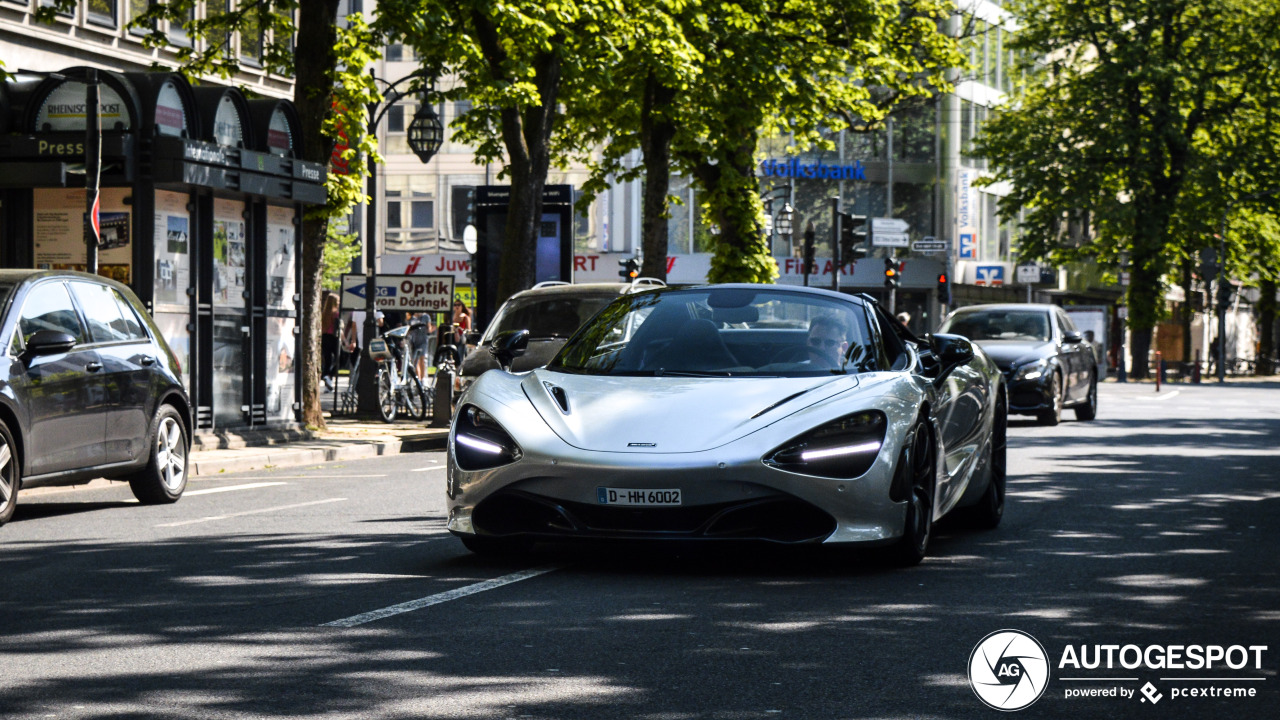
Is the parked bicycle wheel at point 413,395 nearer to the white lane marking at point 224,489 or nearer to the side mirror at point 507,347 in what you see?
the white lane marking at point 224,489

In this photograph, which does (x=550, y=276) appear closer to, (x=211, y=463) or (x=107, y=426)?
(x=211, y=463)

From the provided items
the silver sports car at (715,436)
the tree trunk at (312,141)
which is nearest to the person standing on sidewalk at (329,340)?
the tree trunk at (312,141)

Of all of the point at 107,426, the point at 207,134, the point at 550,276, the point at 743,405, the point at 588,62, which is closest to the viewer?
the point at 743,405

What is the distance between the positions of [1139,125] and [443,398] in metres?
35.3

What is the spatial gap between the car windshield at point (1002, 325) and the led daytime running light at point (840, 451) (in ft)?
56.3

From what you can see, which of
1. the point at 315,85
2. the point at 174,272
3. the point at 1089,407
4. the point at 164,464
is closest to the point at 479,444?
the point at 164,464

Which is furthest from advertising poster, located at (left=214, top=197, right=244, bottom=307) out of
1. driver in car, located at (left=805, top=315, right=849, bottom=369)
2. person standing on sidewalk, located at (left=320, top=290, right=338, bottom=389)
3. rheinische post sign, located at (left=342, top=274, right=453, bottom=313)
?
person standing on sidewalk, located at (left=320, top=290, right=338, bottom=389)

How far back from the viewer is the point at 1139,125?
53.6 m

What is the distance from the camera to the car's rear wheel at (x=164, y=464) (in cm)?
1266

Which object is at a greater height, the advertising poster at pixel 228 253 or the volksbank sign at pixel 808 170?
the volksbank sign at pixel 808 170

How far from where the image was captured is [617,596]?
297 inches

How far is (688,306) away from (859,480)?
1.77m

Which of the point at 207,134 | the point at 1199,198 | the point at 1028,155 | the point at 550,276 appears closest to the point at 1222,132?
the point at 1199,198

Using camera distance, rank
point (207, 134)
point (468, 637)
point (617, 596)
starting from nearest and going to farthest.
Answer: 1. point (468, 637)
2. point (617, 596)
3. point (207, 134)
